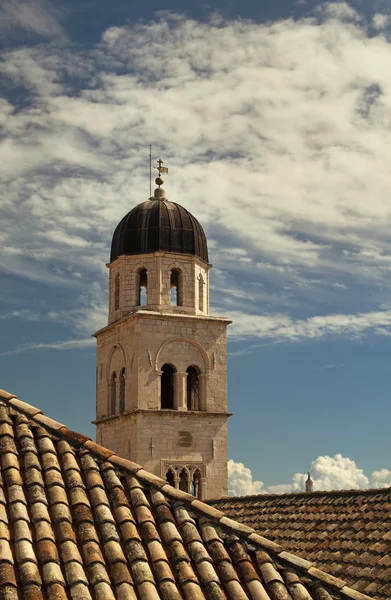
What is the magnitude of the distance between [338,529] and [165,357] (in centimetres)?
1360

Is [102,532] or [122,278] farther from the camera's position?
[122,278]

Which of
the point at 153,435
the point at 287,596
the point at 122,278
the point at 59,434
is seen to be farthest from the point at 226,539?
the point at 122,278

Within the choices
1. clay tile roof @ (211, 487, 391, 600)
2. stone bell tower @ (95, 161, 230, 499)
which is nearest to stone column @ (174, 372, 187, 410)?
stone bell tower @ (95, 161, 230, 499)

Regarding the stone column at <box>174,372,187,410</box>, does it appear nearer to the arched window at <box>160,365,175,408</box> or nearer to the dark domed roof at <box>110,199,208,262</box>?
the arched window at <box>160,365,175,408</box>

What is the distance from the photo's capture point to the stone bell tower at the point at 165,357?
2672cm

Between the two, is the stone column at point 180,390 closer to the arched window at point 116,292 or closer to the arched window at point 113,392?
the arched window at point 113,392

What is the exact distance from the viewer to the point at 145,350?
27078mm

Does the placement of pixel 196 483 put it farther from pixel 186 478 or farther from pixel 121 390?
pixel 121 390

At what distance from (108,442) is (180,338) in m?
3.96

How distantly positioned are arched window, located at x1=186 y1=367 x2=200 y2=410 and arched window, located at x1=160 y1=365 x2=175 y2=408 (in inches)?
22.1

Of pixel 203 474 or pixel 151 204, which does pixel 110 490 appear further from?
pixel 151 204

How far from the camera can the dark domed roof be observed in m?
27.9

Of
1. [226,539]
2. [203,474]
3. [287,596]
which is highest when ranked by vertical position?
[203,474]

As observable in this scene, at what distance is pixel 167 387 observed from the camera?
28.0m
